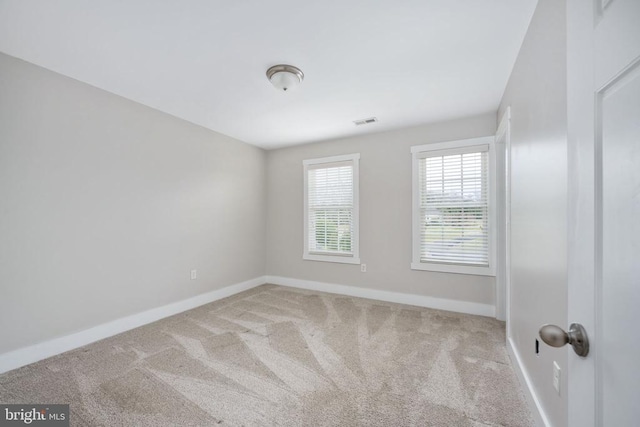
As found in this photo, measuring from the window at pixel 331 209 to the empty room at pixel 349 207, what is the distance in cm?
11

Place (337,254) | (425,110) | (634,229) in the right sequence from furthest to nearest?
(337,254), (425,110), (634,229)

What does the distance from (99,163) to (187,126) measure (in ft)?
4.02

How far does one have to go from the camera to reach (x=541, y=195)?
162 centimetres

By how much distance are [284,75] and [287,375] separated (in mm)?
2547

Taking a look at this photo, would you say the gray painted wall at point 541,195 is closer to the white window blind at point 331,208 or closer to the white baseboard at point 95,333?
the white window blind at point 331,208

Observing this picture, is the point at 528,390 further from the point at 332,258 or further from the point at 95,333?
the point at 95,333

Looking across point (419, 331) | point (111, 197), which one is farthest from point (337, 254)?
point (111, 197)

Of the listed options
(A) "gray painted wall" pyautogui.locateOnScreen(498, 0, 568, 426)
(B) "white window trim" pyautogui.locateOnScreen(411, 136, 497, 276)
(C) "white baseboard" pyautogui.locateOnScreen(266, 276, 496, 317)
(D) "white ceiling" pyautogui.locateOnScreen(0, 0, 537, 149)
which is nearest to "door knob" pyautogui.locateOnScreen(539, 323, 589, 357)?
(A) "gray painted wall" pyautogui.locateOnScreen(498, 0, 568, 426)

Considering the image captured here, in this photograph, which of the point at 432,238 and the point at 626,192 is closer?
the point at 626,192

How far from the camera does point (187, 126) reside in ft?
12.3

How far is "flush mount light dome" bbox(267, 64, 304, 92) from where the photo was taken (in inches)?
95.3

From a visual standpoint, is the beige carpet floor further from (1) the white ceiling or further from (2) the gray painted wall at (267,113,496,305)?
(1) the white ceiling

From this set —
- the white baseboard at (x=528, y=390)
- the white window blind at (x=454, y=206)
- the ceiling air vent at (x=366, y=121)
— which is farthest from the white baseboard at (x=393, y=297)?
the ceiling air vent at (x=366, y=121)

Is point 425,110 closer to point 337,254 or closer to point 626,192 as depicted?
point 337,254
